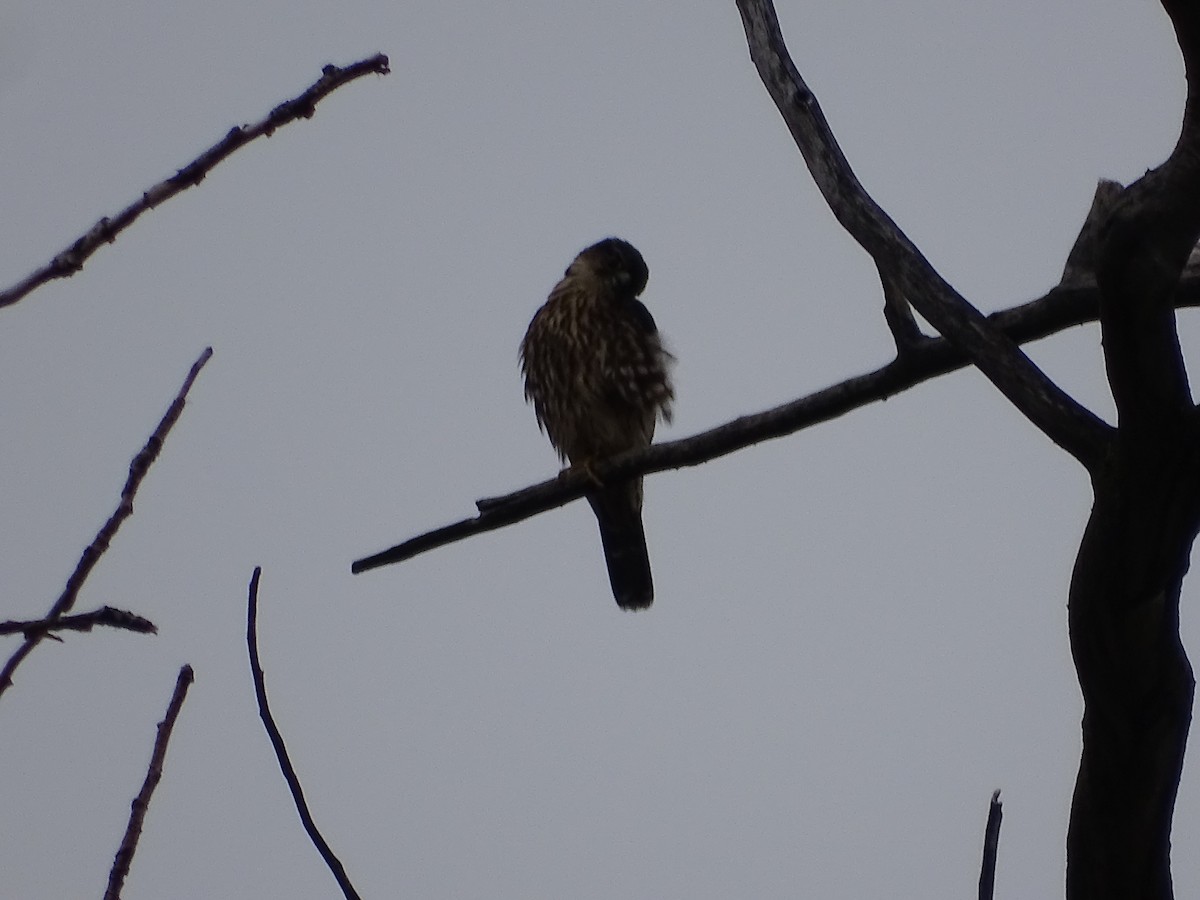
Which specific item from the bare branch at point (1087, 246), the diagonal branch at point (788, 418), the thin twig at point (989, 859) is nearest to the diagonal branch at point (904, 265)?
the diagonal branch at point (788, 418)

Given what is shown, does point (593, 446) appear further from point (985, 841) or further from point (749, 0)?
point (985, 841)

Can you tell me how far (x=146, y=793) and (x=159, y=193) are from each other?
20.2 inches

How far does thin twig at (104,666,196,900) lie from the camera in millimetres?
1105

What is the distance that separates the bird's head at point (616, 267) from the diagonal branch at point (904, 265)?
2.64m

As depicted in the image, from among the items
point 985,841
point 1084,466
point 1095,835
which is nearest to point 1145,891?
point 1095,835

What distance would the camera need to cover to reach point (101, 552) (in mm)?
1089

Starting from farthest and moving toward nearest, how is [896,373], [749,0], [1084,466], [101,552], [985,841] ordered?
1. [749,0]
2. [896,373]
3. [1084,466]
4. [985,841]
5. [101,552]

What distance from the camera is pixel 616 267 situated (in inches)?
193

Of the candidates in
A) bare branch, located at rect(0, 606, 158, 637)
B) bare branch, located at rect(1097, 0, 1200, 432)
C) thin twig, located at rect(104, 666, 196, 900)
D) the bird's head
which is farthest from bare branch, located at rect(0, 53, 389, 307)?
the bird's head

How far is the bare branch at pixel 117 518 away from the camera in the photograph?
3.35 ft

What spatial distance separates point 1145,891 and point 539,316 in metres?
3.58

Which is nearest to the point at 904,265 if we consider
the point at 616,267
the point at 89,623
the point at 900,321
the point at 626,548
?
the point at 900,321

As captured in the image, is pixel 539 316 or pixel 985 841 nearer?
pixel 985 841

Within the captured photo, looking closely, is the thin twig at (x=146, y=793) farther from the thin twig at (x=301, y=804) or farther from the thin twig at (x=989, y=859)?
the thin twig at (x=989, y=859)
